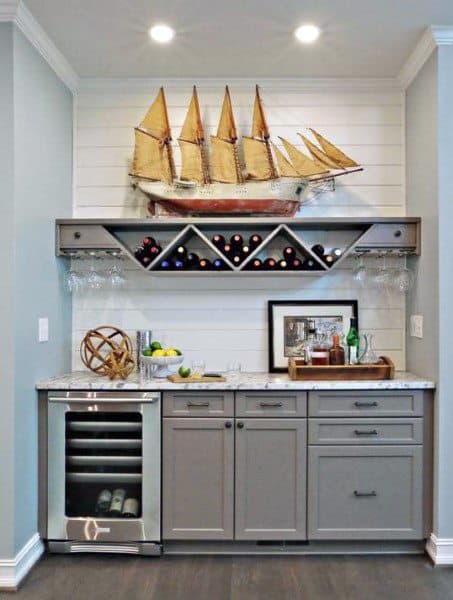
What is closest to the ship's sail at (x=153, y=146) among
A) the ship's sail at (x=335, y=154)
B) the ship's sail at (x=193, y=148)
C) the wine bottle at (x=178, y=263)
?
the ship's sail at (x=193, y=148)

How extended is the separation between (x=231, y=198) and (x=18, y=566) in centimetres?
237

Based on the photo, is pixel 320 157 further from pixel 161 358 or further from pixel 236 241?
pixel 161 358

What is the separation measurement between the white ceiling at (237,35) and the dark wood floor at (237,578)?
2.92m

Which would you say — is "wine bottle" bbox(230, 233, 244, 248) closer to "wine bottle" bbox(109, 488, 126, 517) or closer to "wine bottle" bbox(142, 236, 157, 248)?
"wine bottle" bbox(142, 236, 157, 248)

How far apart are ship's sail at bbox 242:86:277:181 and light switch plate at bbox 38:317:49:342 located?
153 cm

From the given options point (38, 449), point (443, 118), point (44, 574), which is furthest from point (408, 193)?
point (44, 574)

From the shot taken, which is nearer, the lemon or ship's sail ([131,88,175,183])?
the lemon

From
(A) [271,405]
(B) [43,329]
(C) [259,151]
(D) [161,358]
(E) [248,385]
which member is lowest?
(A) [271,405]

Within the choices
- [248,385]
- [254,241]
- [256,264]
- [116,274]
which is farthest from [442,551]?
[116,274]

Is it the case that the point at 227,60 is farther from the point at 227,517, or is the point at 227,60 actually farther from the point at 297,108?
the point at 227,517

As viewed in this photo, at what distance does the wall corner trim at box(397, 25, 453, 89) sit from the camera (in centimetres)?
293

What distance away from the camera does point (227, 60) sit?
330 cm

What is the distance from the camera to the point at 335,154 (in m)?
3.33

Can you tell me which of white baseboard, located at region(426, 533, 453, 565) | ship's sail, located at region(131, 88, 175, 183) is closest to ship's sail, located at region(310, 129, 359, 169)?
ship's sail, located at region(131, 88, 175, 183)
